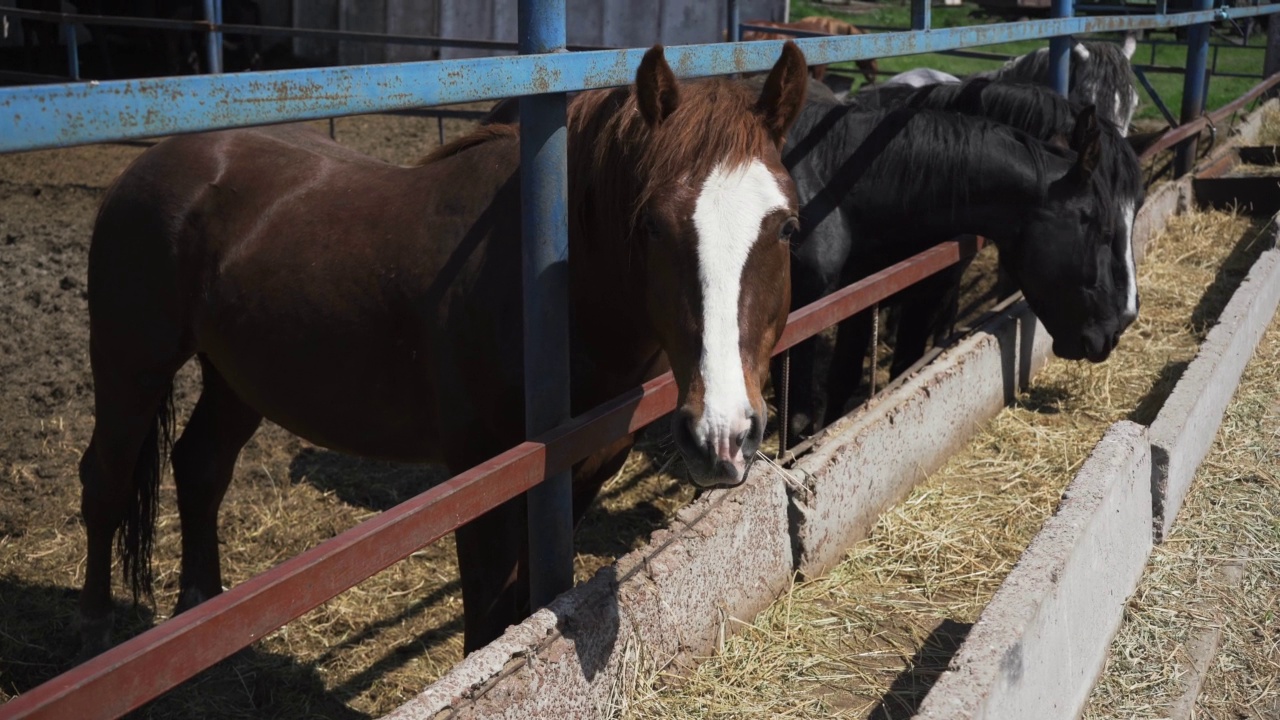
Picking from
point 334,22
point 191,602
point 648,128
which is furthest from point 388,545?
point 334,22

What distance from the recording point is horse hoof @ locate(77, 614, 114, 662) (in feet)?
11.0

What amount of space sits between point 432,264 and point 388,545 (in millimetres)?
1008

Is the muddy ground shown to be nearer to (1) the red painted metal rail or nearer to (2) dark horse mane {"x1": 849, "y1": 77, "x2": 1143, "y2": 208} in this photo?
(1) the red painted metal rail

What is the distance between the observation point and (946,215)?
418 cm

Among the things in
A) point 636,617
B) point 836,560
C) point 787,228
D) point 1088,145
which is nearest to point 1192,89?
point 1088,145

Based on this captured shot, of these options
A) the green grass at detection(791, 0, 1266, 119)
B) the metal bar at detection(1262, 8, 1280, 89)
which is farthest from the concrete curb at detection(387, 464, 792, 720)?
the metal bar at detection(1262, 8, 1280, 89)

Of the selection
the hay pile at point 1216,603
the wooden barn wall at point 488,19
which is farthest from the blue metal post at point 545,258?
the wooden barn wall at point 488,19

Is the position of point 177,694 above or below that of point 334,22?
below

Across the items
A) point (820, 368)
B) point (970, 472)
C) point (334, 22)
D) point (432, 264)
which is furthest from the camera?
point (334, 22)

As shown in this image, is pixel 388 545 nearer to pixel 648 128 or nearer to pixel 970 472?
pixel 648 128

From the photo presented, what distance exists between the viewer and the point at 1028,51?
665 inches

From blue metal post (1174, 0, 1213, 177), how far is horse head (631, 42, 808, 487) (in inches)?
292

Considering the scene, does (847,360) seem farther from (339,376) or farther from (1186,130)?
(1186,130)

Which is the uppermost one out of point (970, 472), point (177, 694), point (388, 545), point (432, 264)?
point (432, 264)
